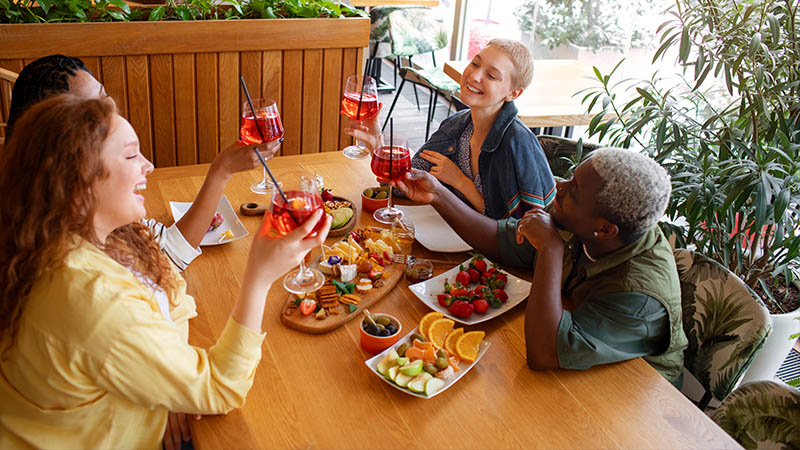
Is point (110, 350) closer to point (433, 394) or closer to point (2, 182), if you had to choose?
point (2, 182)

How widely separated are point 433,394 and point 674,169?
1.61m

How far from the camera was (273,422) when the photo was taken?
1.32m

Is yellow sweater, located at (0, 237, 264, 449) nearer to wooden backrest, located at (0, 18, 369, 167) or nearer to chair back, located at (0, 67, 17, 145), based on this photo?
chair back, located at (0, 67, 17, 145)

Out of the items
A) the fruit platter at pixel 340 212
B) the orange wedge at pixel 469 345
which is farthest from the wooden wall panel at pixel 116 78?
the orange wedge at pixel 469 345

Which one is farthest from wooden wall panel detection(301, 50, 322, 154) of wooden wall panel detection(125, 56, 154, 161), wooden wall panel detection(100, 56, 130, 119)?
wooden wall panel detection(100, 56, 130, 119)

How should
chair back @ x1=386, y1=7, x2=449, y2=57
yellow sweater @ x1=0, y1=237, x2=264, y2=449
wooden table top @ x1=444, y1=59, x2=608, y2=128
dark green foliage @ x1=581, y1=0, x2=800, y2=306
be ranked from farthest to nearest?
chair back @ x1=386, y1=7, x2=449, y2=57 < wooden table top @ x1=444, y1=59, x2=608, y2=128 < dark green foliage @ x1=581, y1=0, x2=800, y2=306 < yellow sweater @ x1=0, y1=237, x2=264, y2=449

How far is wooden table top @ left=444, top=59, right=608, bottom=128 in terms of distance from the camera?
11.9ft

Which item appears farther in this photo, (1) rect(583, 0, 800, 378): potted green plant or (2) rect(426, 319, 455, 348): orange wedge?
(1) rect(583, 0, 800, 378): potted green plant

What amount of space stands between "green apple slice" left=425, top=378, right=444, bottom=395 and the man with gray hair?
0.81 ft

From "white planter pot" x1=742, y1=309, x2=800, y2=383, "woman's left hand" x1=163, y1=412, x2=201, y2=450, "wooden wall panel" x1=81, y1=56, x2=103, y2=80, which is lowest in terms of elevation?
"white planter pot" x1=742, y1=309, x2=800, y2=383

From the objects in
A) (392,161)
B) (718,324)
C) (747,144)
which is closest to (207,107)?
(392,161)

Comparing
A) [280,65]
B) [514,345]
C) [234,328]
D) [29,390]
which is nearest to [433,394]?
[514,345]

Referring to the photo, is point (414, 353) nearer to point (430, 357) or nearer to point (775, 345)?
point (430, 357)

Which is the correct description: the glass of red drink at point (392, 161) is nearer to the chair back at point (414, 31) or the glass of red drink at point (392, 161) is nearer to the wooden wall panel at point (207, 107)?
the wooden wall panel at point (207, 107)
